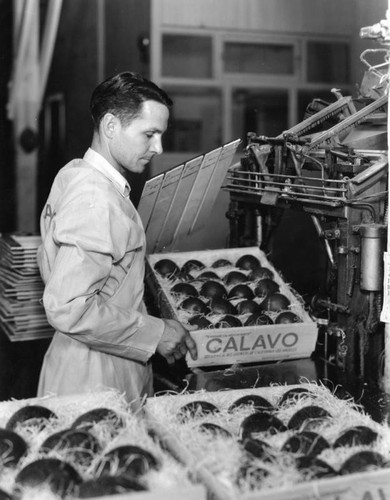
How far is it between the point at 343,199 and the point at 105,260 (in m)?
0.80

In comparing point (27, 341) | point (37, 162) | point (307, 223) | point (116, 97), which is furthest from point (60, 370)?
point (37, 162)

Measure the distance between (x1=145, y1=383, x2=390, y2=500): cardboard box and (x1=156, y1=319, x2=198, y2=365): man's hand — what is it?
0.47m

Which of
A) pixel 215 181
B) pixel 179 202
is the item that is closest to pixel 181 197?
pixel 179 202

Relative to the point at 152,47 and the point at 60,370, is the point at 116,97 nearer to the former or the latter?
the point at 60,370

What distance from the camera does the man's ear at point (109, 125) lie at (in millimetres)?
2287

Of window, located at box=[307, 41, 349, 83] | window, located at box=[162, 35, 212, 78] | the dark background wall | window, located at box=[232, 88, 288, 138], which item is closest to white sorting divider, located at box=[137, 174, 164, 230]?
the dark background wall

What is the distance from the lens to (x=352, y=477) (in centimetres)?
137

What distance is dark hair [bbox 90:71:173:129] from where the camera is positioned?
227 centimetres

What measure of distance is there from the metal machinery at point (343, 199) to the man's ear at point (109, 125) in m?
0.65

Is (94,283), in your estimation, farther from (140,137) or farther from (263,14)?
(263,14)

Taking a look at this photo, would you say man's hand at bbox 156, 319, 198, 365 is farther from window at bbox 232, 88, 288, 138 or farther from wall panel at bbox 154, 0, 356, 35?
wall panel at bbox 154, 0, 356, 35

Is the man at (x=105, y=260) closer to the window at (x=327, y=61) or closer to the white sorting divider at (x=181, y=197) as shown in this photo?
the white sorting divider at (x=181, y=197)

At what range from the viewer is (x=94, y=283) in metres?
2.13

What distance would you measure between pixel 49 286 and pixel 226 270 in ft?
3.55
